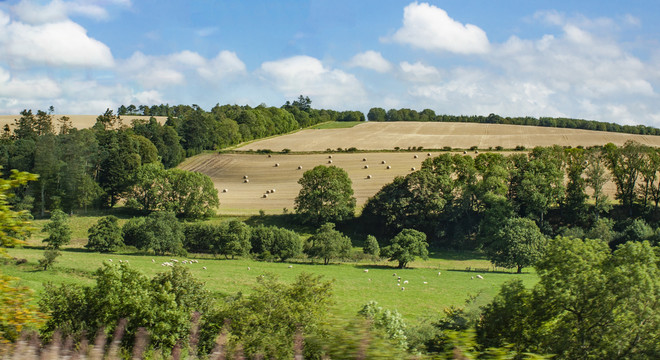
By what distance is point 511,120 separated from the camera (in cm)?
14638

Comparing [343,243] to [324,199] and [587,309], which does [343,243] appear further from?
[587,309]

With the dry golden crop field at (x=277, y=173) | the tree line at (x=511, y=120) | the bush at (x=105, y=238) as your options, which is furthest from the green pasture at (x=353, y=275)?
the tree line at (x=511, y=120)

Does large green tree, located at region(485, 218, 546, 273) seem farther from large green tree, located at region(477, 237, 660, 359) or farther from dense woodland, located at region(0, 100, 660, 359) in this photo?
large green tree, located at region(477, 237, 660, 359)

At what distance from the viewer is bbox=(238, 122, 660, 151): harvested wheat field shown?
105250 mm

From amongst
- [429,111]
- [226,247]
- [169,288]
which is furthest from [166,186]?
[429,111]

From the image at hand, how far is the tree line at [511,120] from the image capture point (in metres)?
124

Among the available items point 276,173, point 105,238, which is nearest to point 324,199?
point 276,173

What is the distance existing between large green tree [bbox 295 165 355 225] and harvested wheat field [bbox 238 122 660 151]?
3862 cm

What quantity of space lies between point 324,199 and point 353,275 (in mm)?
21496

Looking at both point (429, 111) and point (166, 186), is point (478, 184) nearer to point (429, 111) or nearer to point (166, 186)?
point (166, 186)

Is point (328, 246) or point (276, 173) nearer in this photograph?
point (328, 246)

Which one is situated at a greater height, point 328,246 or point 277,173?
point 277,173

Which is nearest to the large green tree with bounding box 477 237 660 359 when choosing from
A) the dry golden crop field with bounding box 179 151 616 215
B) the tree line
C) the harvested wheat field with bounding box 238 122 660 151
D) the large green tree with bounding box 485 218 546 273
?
the large green tree with bounding box 485 218 546 273

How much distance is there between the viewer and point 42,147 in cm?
7794
